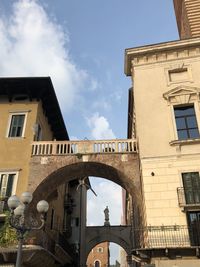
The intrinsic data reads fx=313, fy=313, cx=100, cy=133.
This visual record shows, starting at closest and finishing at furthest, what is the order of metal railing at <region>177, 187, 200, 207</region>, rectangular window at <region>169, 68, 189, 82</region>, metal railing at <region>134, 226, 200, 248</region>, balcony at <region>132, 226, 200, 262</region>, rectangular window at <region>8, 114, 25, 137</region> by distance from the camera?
balcony at <region>132, 226, 200, 262</region> → metal railing at <region>134, 226, 200, 248</region> → metal railing at <region>177, 187, 200, 207</region> → rectangular window at <region>169, 68, 189, 82</region> → rectangular window at <region>8, 114, 25, 137</region>

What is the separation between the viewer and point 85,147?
18828mm

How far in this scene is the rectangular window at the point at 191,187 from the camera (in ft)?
49.2

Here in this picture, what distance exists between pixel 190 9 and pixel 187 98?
10491 millimetres

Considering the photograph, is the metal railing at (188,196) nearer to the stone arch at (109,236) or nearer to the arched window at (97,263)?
the stone arch at (109,236)

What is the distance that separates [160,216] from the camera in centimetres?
1493

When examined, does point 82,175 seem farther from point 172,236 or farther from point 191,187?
point 172,236

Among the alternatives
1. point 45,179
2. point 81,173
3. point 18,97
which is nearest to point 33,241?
point 45,179

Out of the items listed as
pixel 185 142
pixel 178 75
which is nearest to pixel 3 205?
pixel 185 142

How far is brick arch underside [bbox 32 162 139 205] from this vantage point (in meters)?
18.0

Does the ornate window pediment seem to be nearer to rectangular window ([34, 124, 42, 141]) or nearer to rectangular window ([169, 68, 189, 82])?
rectangular window ([169, 68, 189, 82])

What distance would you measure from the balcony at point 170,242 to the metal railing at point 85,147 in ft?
17.9

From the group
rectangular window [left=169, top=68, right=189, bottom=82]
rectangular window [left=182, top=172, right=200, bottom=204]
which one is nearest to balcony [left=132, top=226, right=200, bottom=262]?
rectangular window [left=182, top=172, right=200, bottom=204]

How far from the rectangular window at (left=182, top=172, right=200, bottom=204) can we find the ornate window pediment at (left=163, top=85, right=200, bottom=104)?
4340 mm

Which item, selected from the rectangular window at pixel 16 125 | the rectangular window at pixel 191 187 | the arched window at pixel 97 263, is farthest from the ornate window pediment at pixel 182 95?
the arched window at pixel 97 263
